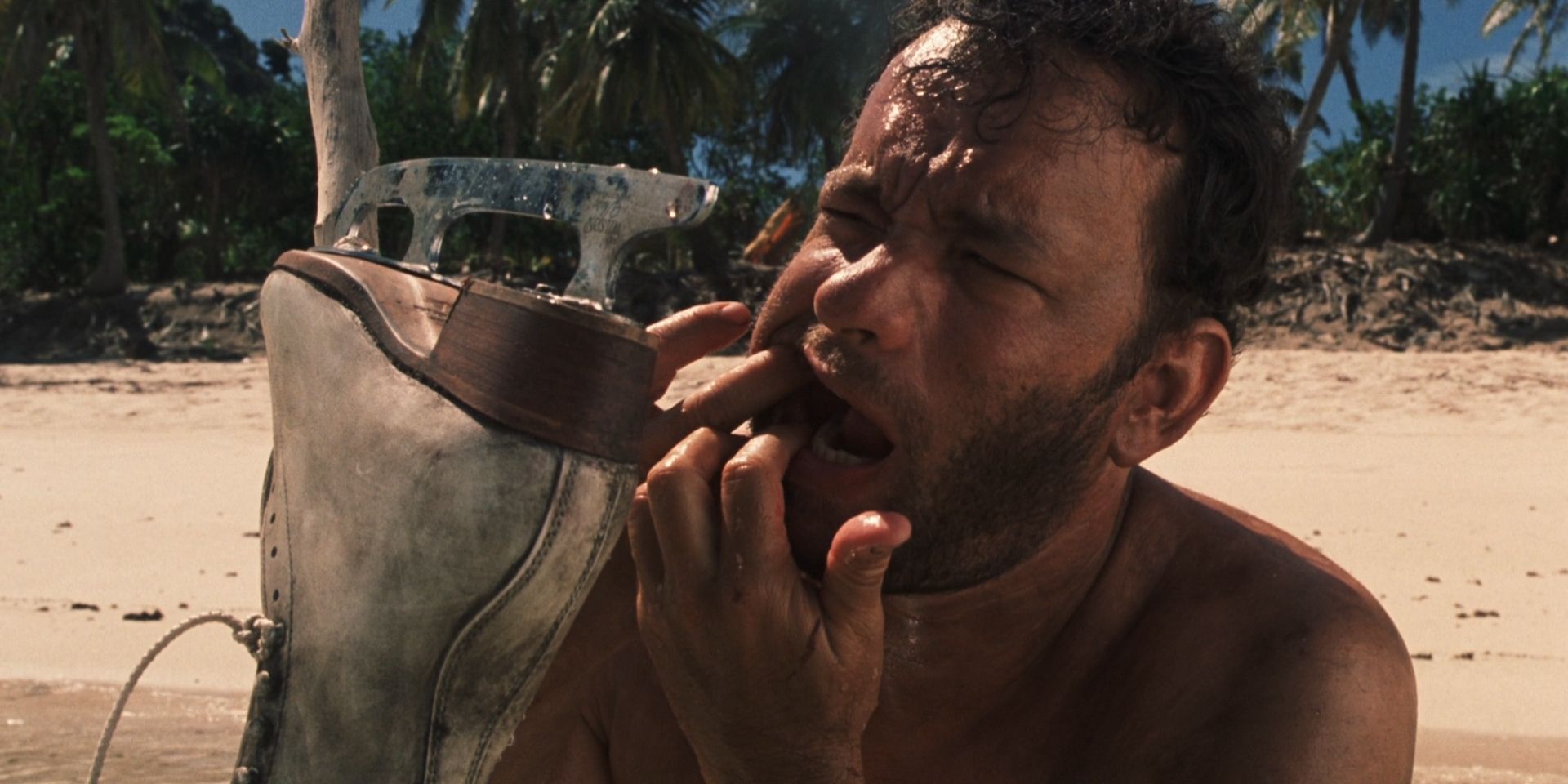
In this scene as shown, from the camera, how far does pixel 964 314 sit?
160 cm

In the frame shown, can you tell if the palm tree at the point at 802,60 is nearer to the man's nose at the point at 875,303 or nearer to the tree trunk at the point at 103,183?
the tree trunk at the point at 103,183

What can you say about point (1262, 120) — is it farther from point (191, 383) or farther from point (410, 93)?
point (410, 93)

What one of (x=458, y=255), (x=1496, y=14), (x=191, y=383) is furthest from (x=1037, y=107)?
(x=1496, y=14)

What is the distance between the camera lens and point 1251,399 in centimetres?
1058

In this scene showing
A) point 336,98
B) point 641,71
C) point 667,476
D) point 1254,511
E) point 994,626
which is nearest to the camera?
point 667,476

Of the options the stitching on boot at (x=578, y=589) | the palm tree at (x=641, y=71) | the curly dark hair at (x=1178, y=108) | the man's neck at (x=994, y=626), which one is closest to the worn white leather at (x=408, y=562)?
the stitching on boot at (x=578, y=589)

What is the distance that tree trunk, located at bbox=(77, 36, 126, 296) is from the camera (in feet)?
60.6

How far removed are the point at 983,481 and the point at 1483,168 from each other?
19443 millimetres

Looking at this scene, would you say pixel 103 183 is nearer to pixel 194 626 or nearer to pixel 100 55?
pixel 100 55

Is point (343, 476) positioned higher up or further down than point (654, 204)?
further down

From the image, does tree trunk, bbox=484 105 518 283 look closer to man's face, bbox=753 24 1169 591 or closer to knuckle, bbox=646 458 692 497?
man's face, bbox=753 24 1169 591

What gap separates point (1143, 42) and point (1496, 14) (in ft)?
115

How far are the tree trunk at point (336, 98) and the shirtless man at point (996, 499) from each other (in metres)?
1.15

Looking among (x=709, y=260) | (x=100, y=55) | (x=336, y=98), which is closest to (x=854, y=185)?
(x=336, y=98)
